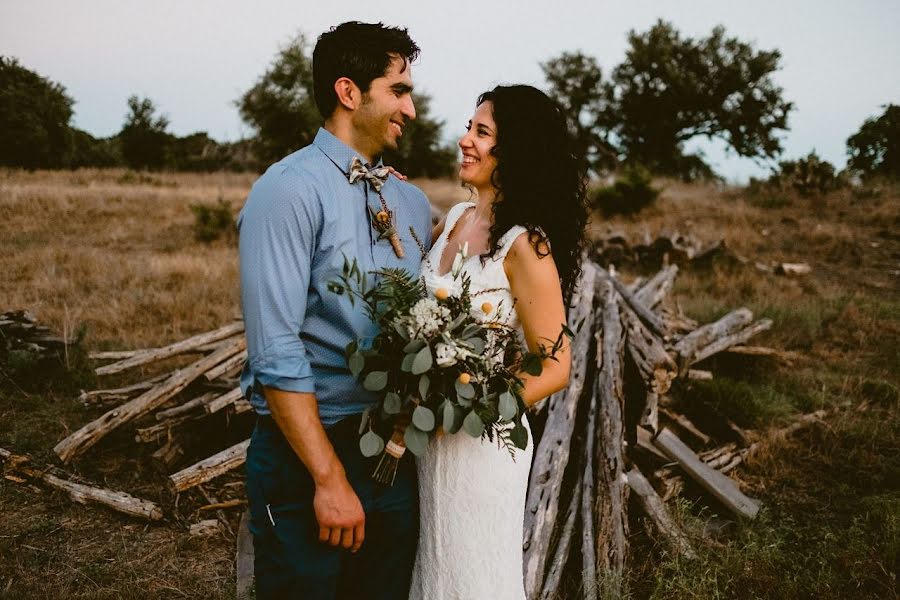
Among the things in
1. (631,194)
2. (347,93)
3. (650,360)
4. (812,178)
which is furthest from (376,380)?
(812,178)

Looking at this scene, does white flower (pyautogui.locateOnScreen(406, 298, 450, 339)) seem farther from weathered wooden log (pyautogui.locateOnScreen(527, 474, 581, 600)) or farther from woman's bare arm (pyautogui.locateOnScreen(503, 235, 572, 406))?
weathered wooden log (pyautogui.locateOnScreen(527, 474, 581, 600))

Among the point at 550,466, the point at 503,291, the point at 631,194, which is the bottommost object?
the point at 550,466

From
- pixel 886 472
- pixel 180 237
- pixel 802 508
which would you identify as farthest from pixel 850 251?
pixel 180 237

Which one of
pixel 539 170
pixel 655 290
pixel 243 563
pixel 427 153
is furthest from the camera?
pixel 427 153

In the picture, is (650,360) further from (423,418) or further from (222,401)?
(222,401)

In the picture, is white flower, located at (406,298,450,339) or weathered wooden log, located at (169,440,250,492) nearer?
white flower, located at (406,298,450,339)

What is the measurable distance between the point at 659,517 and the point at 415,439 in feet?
9.95

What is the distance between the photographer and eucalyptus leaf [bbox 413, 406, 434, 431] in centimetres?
182

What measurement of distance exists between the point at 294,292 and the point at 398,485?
2.71 ft

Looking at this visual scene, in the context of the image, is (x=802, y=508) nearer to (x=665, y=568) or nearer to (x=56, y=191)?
(x=665, y=568)

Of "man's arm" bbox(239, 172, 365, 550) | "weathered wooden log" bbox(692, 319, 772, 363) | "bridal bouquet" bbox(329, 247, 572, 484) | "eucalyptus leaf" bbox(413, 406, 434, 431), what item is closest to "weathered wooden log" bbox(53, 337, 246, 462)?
"man's arm" bbox(239, 172, 365, 550)

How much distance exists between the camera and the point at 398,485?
2211 mm

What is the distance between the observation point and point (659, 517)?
13.8ft

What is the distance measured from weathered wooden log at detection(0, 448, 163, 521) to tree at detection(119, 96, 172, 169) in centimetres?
3156
